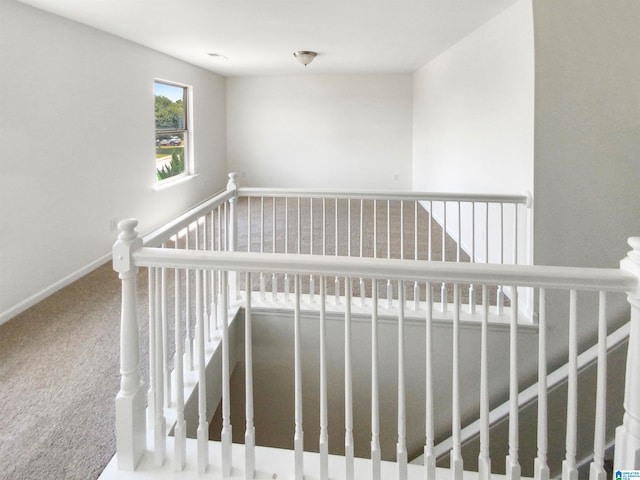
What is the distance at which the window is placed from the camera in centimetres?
601

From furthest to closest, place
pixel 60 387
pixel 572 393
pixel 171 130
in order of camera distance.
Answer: pixel 171 130 → pixel 60 387 → pixel 572 393

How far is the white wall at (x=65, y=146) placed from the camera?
3209mm

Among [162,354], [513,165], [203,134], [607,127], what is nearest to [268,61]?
[203,134]

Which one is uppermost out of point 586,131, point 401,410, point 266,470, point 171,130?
point 171,130

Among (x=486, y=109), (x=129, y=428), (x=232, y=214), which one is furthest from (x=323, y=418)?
(x=486, y=109)

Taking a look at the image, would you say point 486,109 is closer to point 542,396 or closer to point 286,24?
point 286,24

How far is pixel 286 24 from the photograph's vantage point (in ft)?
13.8

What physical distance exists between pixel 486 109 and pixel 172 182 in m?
4.19

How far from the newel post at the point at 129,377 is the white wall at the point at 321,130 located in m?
7.39

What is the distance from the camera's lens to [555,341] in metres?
→ 3.15

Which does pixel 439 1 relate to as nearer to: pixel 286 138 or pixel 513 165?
pixel 513 165

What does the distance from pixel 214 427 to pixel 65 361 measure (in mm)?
1075

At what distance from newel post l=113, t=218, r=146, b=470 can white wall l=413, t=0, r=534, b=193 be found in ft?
9.03

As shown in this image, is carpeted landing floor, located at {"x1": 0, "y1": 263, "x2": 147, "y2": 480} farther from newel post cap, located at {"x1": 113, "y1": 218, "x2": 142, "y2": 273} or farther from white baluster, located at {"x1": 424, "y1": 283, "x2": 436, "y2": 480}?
white baluster, located at {"x1": 424, "y1": 283, "x2": 436, "y2": 480}
